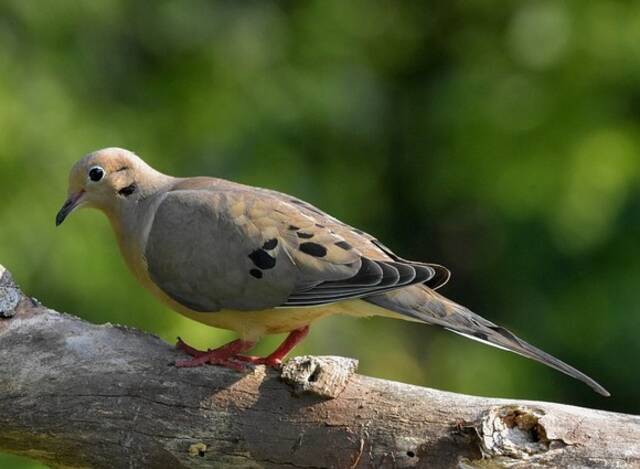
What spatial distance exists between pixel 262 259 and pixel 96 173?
77 cm

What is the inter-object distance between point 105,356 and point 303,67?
3859 millimetres

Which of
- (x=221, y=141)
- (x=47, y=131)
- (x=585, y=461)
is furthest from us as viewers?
(x=221, y=141)

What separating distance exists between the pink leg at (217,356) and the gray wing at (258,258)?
136 millimetres

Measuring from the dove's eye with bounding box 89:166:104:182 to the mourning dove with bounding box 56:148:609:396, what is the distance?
0.23m

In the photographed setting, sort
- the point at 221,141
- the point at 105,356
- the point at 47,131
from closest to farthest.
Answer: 1. the point at 105,356
2. the point at 47,131
3. the point at 221,141

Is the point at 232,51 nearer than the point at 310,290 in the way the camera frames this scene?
No

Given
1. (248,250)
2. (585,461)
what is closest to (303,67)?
(248,250)

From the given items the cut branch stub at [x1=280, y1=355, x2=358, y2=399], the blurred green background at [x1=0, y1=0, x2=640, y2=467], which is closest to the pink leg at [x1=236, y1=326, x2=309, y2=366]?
the cut branch stub at [x1=280, y1=355, x2=358, y2=399]

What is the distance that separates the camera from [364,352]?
6.95 meters

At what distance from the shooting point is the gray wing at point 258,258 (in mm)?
4105

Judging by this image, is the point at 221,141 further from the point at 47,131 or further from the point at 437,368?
the point at 437,368

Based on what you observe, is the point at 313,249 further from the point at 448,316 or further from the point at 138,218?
the point at 138,218

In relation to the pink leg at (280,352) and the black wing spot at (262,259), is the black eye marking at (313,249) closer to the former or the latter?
the black wing spot at (262,259)

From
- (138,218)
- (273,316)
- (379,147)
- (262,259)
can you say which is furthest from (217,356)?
(379,147)
